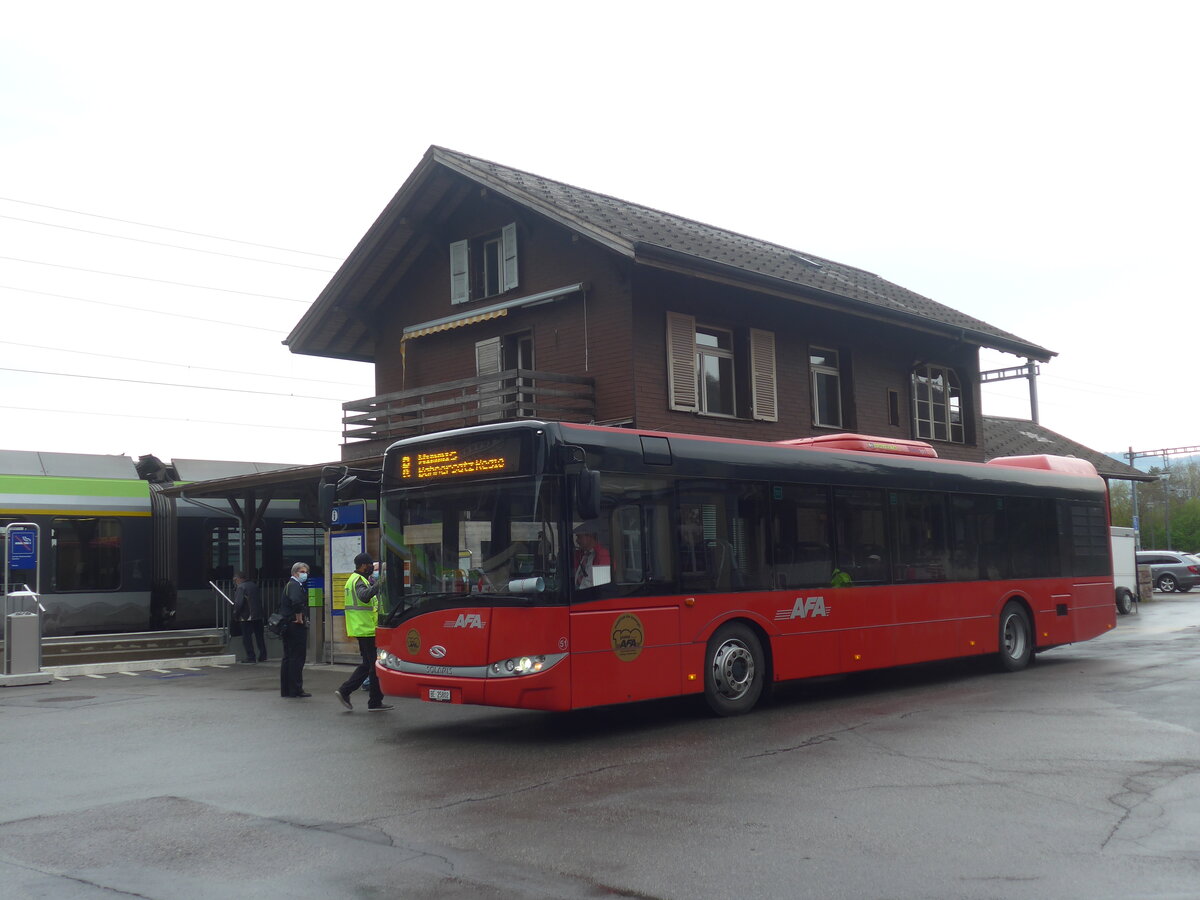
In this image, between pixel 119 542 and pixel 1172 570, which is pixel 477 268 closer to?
pixel 119 542

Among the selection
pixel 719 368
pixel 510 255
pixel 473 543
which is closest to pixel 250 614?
pixel 510 255

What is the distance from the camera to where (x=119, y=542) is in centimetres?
2433

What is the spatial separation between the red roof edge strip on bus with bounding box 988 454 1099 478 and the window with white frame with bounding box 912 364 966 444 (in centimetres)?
703

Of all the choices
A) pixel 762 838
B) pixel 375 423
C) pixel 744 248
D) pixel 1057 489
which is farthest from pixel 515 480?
pixel 744 248

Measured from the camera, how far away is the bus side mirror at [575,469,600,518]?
10.0m

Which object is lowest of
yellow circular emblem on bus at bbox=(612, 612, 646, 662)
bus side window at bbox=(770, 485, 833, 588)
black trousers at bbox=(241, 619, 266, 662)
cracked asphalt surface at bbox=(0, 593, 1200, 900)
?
cracked asphalt surface at bbox=(0, 593, 1200, 900)

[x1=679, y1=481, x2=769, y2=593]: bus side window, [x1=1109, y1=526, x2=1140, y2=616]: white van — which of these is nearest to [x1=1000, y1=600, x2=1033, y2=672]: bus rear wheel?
[x1=679, y1=481, x2=769, y2=593]: bus side window

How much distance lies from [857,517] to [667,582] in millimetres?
3413

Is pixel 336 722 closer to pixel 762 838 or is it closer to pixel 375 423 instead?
pixel 762 838

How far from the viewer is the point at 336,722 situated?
1230 cm

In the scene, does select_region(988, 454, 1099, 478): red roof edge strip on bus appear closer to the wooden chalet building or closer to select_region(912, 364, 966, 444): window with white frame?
the wooden chalet building

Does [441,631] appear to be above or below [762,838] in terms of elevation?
above

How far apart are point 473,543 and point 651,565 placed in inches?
66.0

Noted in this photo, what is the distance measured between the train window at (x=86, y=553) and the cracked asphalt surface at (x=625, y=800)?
10637 millimetres
